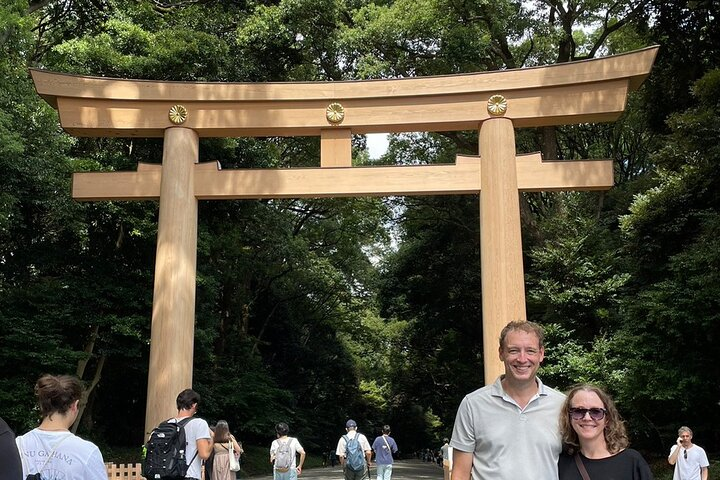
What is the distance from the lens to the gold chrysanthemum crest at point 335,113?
1027 centimetres

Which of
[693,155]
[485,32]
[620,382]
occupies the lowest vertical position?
[620,382]

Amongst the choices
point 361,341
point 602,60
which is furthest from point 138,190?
point 361,341

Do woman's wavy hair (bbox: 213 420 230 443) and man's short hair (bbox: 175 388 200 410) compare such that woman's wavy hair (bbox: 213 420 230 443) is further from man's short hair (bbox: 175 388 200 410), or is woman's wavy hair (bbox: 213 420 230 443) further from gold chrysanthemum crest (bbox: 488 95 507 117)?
gold chrysanthemum crest (bbox: 488 95 507 117)

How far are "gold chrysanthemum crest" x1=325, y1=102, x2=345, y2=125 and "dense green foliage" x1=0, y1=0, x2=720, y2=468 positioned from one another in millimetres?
4537

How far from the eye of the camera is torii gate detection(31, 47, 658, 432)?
9.81 m

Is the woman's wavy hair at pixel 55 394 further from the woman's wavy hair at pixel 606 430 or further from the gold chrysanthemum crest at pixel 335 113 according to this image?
the gold chrysanthemum crest at pixel 335 113

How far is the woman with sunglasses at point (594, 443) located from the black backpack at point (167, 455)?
293 centimetres

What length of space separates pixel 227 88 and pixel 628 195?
38.7ft

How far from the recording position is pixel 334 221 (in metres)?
26.1

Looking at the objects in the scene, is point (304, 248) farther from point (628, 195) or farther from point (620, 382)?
point (620, 382)

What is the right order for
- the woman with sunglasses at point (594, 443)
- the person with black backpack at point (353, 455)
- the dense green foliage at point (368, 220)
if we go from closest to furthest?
the woman with sunglasses at point (594, 443)
the person with black backpack at point (353, 455)
the dense green foliage at point (368, 220)

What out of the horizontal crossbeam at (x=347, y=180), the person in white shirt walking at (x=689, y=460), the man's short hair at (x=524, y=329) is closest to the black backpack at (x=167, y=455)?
the man's short hair at (x=524, y=329)

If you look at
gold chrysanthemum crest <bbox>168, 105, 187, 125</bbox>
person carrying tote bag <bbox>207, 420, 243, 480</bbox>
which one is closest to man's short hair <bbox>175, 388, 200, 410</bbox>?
person carrying tote bag <bbox>207, 420, 243, 480</bbox>

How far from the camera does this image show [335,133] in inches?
412
